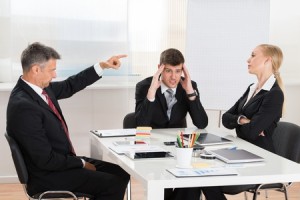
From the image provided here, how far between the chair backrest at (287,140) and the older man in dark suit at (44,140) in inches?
41.9

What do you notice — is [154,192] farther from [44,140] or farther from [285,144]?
[285,144]

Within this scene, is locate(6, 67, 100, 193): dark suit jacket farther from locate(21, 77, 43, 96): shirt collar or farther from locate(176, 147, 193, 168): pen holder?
locate(176, 147, 193, 168): pen holder

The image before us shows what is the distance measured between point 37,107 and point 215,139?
1142 mm

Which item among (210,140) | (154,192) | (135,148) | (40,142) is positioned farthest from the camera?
(210,140)

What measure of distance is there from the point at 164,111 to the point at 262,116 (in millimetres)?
794

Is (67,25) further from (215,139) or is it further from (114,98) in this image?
(215,139)

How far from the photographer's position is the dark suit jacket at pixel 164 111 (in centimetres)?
396

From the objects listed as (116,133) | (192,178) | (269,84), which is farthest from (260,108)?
(192,178)

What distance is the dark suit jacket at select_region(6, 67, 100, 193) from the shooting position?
3000 mm

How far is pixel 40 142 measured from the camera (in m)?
3.00

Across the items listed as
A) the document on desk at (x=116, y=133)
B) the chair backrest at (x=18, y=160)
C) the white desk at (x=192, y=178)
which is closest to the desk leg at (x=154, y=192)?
the white desk at (x=192, y=178)

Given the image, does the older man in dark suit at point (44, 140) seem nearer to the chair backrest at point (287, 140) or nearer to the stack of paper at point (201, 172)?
the stack of paper at point (201, 172)

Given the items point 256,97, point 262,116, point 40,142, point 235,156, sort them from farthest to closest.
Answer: point 256,97
point 262,116
point 40,142
point 235,156

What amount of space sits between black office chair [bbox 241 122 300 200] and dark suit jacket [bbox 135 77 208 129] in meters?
0.58
